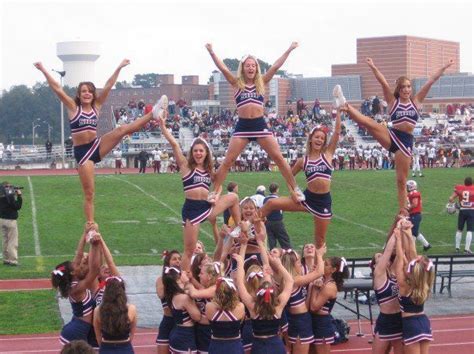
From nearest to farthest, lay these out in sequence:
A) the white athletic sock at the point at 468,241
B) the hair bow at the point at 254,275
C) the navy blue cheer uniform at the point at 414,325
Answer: the hair bow at the point at 254,275, the navy blue cheer uniform at the point at 414,325, the white athletic sock at the point at 468,241

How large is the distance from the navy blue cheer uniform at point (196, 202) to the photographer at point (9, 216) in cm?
936

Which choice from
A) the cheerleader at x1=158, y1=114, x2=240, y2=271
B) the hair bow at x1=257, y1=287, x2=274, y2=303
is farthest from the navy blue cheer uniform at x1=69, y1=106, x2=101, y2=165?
the hair bow at x1=257, y1=287, x2=274, y2=303

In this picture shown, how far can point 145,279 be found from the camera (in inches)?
701

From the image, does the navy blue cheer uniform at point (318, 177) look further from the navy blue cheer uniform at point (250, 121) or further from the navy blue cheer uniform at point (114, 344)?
the navy blue cheer uniform at point (114, 344)

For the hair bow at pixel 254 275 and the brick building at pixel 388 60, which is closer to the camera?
the hair bow at pixel 254 275

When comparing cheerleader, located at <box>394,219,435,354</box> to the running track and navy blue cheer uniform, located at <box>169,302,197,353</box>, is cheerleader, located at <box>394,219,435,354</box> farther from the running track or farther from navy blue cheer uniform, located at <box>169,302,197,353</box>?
the running track

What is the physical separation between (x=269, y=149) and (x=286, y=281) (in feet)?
7.23

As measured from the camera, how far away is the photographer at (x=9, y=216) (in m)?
19.1

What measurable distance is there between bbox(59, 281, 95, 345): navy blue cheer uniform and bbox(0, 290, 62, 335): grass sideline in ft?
15.7

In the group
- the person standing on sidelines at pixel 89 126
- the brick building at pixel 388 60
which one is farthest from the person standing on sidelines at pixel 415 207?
the brick building at pixel 388 60

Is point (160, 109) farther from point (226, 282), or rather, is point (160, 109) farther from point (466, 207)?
point (466, 207)

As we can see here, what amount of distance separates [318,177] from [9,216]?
32.9 feet

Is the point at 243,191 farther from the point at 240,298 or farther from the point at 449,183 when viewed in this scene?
the point at 240,298

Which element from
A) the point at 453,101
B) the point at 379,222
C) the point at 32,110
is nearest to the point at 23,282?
the point at 379,222
